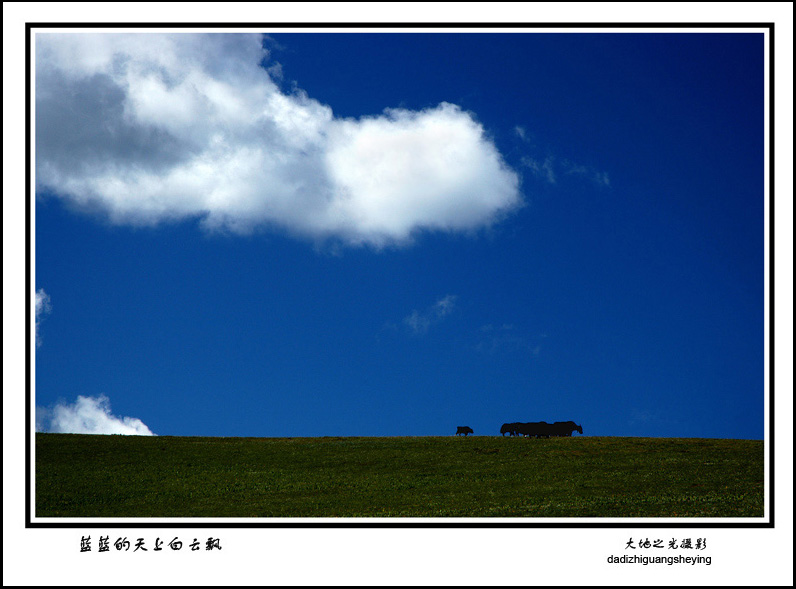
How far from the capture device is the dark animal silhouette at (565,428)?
54.4 metres

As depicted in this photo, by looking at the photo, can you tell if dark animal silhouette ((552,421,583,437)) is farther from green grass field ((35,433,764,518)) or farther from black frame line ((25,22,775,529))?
black frame line ((25,22,775,529))

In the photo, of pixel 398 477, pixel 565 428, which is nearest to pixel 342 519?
pixel 398 477

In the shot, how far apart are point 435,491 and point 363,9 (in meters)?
27.4

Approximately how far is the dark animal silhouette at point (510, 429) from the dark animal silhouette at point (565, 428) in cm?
355

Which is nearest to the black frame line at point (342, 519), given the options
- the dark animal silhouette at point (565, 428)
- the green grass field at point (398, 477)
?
the green grass field at point (398, 477)

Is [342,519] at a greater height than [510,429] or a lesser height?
lesser

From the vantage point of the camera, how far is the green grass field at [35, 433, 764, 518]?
1172 inches

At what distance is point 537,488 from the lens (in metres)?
34.3

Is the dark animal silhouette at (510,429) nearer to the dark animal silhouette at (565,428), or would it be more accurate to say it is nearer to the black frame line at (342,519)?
the dark animal silhouette at (565,428)

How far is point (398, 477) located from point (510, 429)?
20042 mm

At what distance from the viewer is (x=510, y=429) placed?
5625 centimetres

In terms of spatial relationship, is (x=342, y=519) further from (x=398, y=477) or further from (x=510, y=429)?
(x=510, y=429)
